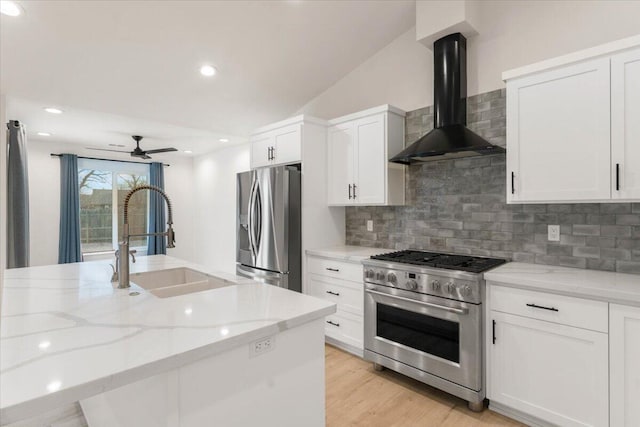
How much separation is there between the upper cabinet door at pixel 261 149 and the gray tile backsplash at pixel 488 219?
1.30 meters

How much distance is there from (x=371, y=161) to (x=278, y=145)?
1082 mm

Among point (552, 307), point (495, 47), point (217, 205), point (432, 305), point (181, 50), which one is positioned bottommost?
point (432, 305)

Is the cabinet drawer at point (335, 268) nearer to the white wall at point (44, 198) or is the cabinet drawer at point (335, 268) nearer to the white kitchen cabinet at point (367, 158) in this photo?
the white kitchen cabinet at point (367, 158)

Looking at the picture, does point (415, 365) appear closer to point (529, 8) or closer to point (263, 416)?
point (263, 416)

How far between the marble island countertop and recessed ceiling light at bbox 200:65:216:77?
233 cm

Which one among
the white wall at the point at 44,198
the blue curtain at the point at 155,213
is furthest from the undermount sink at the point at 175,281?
the blue curtain at the point at 155,213

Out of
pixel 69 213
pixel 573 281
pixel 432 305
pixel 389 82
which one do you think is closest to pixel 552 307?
pixel 573 281

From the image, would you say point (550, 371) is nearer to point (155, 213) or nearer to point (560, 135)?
point (560, 135)

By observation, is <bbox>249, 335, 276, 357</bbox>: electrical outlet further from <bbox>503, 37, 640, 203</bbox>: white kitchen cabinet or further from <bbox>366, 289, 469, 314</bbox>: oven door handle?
<bbox>503, 37, 640, 203</bbox>: white kitchen cabinet

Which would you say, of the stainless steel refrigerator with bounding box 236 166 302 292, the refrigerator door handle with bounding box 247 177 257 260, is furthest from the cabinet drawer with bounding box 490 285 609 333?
the refrigerator door handle with bounding box 247 177 257 260

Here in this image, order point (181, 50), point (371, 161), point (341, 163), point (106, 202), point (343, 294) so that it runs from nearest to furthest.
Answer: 1. point (181, 50)
2. point (343, 294)
3. point (371, 161)
4. point (341, 163)
5. point (106, 202)

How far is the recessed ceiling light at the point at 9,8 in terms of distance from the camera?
7.38 ft

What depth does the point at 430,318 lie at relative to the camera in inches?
93.6

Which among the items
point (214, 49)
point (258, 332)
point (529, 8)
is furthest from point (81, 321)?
point (529, 8)
